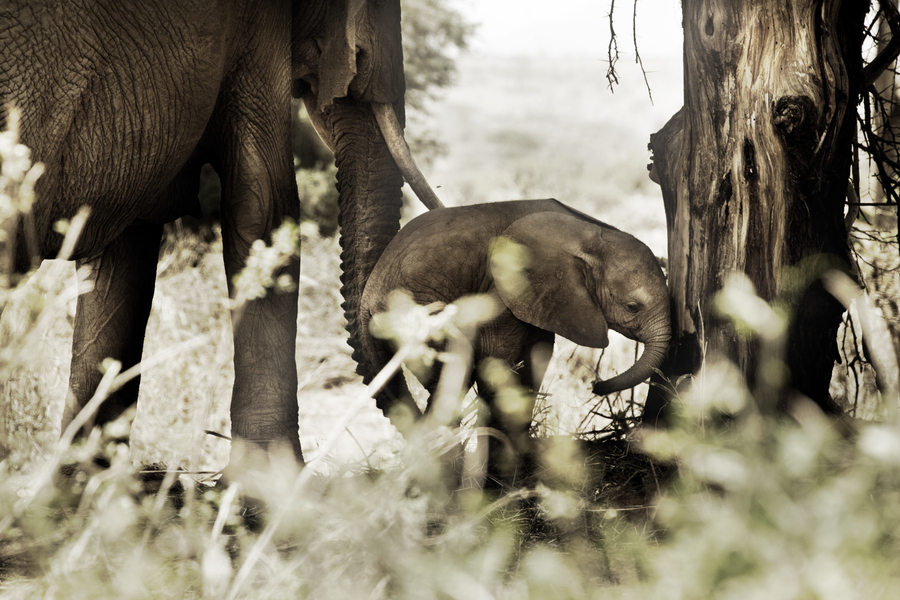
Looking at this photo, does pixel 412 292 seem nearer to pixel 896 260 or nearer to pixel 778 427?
pixel 778 427

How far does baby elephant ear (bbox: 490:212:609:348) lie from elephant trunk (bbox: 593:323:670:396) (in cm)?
15

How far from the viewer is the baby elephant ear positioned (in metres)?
2.96

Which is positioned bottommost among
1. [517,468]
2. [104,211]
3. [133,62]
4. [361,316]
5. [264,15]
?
[517,468]

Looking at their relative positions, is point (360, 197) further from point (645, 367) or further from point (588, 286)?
point (645, 367)

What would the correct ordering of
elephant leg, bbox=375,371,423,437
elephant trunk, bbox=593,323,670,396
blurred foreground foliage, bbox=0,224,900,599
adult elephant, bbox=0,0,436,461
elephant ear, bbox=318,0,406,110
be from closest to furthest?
blurred foreground foliage, bbox=0,224,900,599
adult elephant, bbox=0,0,436,461
elephant trunk, bbox=593,323,670,396
elephant leg, bbox=375,371,423,437
elephant ear, bbox=318,0,406,110

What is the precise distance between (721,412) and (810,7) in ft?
3.98

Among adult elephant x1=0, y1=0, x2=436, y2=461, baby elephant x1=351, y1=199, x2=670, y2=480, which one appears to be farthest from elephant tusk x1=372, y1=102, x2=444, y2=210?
baby elephant x1=351, y1=199, x2=670, y2=480

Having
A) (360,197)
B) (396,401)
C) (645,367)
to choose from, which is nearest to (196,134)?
(360,197)

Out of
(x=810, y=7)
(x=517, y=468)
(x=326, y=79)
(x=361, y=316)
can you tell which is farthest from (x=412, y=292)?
(x=810, y=7)

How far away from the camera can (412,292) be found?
3.09 metres

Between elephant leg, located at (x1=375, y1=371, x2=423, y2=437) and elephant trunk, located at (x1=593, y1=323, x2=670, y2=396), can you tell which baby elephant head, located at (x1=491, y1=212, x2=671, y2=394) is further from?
elephant leg, located at (x1=375, y1=371, x2=423, y2=437)

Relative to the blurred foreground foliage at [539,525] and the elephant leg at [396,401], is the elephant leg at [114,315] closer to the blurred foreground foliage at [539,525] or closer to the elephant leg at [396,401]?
the blurred foreground foliage at [539,525]

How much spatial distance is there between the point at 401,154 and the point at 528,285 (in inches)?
31.9

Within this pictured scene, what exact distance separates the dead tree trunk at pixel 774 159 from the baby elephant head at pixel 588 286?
0.16m
